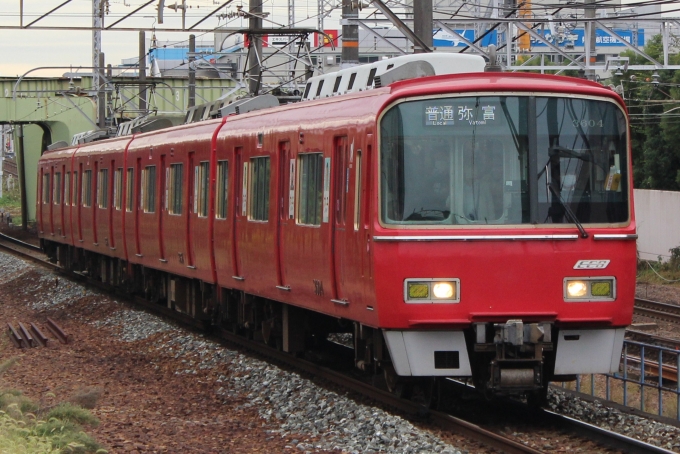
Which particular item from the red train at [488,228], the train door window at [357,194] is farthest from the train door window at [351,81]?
the train door window at [357,194]

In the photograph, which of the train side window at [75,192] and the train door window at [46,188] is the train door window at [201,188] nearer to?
the train side window at [75,192]

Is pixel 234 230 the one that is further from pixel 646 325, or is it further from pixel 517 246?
pixel 646 325

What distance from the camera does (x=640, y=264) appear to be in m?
27.1

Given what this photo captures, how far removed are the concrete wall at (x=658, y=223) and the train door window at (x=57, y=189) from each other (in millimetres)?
13533

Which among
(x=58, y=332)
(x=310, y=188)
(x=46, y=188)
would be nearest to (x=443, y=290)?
(x=310, y=188)

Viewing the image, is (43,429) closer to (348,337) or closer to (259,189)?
(259,189)

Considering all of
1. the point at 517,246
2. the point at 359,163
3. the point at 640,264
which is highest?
the point at 359,163

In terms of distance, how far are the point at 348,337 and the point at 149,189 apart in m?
4.62

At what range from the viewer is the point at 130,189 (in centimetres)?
1873

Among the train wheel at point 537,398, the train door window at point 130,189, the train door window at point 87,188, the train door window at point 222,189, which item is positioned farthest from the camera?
the train door window at point 87,188

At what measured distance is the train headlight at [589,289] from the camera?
847 cm

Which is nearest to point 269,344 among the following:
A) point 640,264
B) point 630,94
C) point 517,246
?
point 517,246

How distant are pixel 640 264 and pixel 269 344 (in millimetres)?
15786

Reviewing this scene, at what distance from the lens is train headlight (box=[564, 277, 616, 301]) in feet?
27.8
